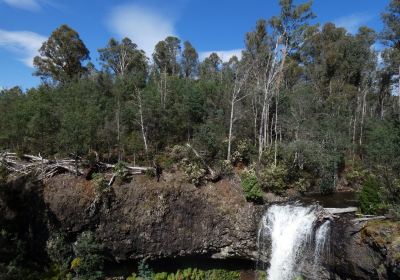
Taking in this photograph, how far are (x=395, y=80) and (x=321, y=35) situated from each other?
1038cm

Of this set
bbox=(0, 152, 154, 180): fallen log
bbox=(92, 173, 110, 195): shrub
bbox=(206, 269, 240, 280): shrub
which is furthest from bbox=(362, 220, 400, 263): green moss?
bbox=(92, 173, 110, 195): shrub

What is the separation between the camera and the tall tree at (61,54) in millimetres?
38938

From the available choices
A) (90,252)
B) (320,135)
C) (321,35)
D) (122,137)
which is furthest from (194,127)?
(321,35)

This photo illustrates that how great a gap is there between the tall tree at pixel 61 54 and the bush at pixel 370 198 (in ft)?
109

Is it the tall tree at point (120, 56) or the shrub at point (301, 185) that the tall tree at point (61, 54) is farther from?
the shrub at point (301, 185)

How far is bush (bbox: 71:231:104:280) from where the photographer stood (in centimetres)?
1612

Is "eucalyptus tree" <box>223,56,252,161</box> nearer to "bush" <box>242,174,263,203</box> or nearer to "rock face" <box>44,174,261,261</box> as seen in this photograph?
"bush" <box>242,174,263,203</box>

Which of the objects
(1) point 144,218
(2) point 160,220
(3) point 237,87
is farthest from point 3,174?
(3) point 237,87

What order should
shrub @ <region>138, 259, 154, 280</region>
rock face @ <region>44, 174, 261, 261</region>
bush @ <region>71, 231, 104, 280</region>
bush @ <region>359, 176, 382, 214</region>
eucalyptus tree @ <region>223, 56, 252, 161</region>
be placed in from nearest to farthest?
bush @ <region>359, 176, 382, 214</region> → bush @ <region>71, 231, 104, 280</region> → shrub @ <region>138, 259, 154, 280</region> → rock face @ <region>44, 174, 261, 261</region> → eucalyptus tree @ <region>223, 56, 252, 161</region>

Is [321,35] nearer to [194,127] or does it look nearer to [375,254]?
[194,127]

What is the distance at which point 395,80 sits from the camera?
4028 centimetres

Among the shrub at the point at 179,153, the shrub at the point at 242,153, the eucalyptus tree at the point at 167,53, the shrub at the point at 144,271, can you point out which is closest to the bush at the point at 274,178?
the shrub at the point at 242,153

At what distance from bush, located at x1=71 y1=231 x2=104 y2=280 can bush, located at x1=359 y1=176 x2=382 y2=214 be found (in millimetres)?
12217

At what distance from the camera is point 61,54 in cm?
3966
